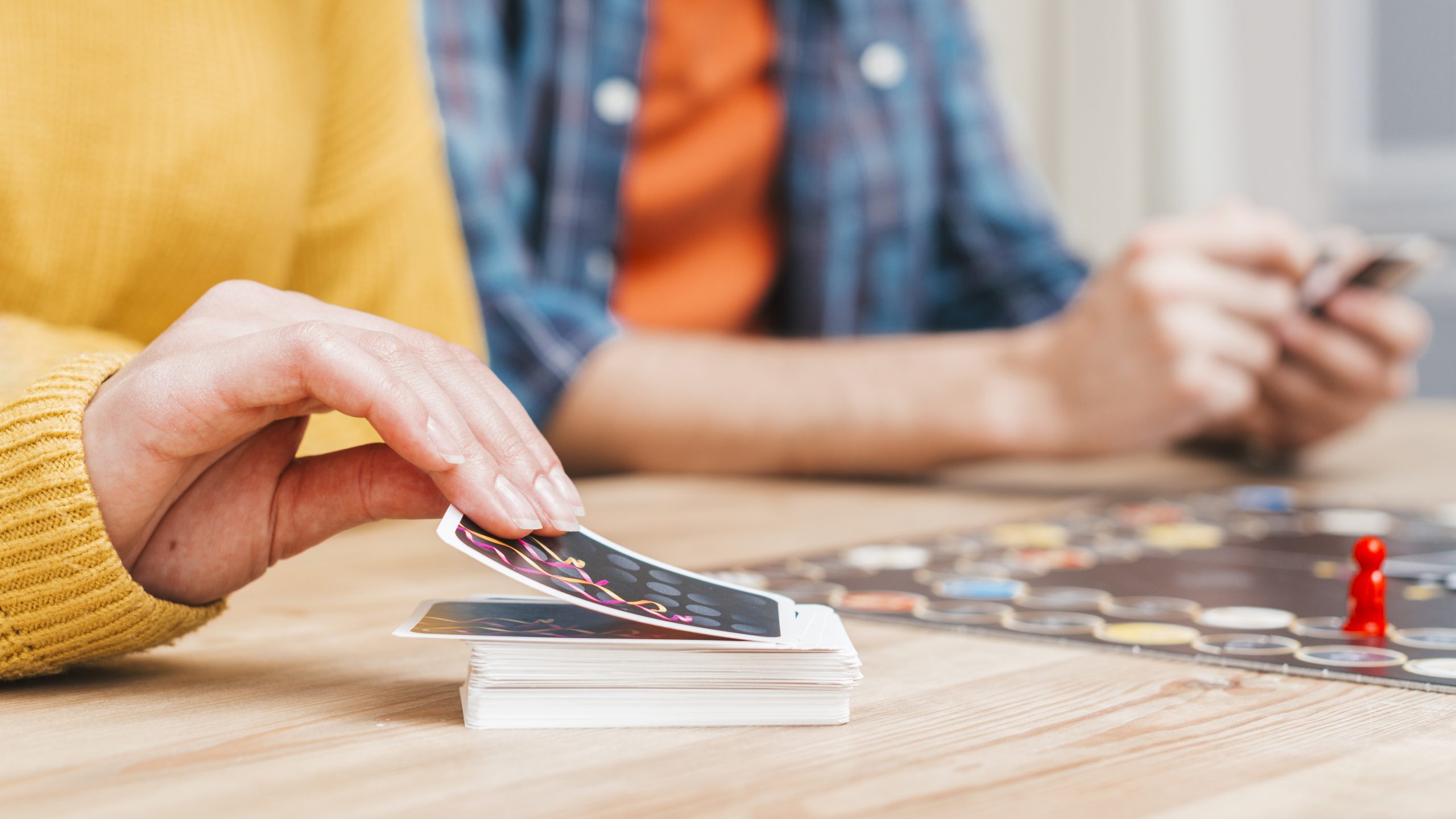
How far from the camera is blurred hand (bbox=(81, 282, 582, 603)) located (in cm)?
47

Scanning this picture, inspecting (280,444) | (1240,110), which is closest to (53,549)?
(280,444)

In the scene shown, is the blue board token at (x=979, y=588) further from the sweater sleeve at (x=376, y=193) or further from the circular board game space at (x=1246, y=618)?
the sweater sleeve at (x=376, y=193)

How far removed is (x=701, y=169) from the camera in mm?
1514

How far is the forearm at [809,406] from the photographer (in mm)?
1223

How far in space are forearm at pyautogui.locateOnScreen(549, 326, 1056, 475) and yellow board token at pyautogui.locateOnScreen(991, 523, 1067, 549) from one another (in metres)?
0.25

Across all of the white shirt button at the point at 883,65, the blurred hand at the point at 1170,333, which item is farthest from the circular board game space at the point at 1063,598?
the white shirt button at the point at 883,65

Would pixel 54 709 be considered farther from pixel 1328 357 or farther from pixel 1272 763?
pixel 1328 357

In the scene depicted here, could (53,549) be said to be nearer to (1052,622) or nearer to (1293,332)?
(1052,622)

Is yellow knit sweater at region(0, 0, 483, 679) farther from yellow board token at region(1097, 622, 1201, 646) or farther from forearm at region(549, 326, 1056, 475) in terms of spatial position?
yellow board token at region(1097, 622, 1201, 646)

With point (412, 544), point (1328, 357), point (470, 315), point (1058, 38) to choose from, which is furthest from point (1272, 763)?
point (1058, 38)

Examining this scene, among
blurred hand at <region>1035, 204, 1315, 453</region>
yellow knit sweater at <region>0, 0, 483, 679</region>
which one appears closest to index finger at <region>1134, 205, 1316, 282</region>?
blurred hand at <region>1035, 204, 1315, 453</region>

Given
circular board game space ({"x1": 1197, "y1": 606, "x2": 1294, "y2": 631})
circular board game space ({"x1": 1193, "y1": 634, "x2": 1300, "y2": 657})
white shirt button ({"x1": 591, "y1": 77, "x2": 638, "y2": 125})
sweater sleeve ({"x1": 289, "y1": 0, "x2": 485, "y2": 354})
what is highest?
white shirt button ({"x1": 591, "y1": 77, "x2": 638, "y2": 125})

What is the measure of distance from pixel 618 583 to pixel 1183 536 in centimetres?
58

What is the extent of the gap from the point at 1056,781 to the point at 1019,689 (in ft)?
0.37
